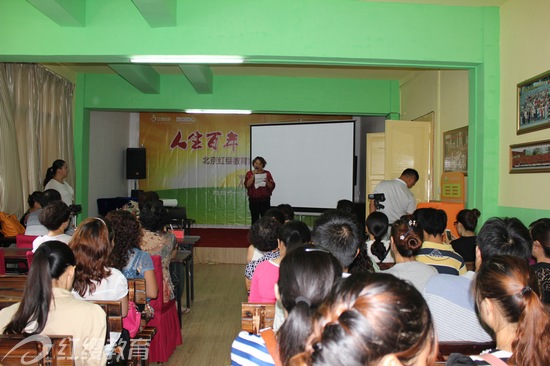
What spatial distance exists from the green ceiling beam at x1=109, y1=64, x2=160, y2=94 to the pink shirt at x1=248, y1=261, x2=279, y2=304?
4.17 metres

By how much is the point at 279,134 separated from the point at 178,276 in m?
4.39

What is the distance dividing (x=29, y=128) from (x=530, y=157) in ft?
18.4

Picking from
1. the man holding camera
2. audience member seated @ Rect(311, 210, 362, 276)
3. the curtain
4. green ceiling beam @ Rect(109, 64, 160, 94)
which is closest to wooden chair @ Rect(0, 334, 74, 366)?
audience member seated @ Rect(311, 210, 362, 276)

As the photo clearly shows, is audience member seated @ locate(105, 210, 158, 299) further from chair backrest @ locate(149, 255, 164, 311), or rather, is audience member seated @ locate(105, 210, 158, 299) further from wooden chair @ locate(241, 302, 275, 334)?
wooden chair @ locate(241, 302, 275, 334)

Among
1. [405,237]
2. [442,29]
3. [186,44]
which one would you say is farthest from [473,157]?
[186,44]

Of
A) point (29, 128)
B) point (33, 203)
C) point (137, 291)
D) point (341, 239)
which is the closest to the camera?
point (341, 239)

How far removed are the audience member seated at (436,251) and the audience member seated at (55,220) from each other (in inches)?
87.9

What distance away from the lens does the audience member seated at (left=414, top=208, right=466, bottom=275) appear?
2602 mm

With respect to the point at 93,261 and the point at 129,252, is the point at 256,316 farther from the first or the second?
the point at 129,252

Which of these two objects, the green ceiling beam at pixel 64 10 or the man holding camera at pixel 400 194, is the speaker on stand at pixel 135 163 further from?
the man holding camera at pixel 400 194

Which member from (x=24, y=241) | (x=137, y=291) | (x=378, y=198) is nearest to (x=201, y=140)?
(x=378, y=198)

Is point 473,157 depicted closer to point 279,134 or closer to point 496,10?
point 496,10

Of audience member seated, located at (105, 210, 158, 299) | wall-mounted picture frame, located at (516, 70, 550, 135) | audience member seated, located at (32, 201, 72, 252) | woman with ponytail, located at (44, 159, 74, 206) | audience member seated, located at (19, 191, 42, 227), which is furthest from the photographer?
woman with ponytail, located at (44, 159, 74, 206)

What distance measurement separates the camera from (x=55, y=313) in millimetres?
1642
